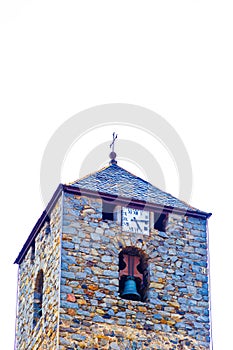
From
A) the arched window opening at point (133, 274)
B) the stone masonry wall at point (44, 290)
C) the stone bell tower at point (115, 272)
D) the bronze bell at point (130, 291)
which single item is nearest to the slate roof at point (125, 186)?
the stone bell tower at point (115, 272)

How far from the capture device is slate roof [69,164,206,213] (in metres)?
31.2

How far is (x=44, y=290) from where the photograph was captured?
30562 millimetres

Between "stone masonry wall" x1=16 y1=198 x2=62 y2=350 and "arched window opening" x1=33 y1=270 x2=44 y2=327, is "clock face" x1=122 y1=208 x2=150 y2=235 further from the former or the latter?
"arched window opening" x1=33 y1=270 x2=44 y2=327

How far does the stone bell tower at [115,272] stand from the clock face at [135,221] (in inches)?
0.8

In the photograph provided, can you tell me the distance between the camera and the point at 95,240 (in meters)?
30.4

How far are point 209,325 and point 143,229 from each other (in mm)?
2456

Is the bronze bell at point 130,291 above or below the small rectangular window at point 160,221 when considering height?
below

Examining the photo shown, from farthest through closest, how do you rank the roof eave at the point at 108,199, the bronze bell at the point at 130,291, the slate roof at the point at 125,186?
the slate roof at the point at 125,186, the roof eave at the point at 108,199, the bronze bell at the point at 130,291

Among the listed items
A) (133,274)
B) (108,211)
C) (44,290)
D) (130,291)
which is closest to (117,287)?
(130,291)

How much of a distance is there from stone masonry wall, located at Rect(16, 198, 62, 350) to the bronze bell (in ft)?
4.82

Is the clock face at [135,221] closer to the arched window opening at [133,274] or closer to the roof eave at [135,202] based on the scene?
the roof eave at [135,202]

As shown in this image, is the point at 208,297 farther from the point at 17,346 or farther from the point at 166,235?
the point at 17,346

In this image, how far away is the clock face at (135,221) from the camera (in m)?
30.8

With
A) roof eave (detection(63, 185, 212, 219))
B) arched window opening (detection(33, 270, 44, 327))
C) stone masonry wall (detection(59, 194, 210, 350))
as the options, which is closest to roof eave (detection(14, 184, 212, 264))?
roof eave (detection(63, 185, 212, 219))
